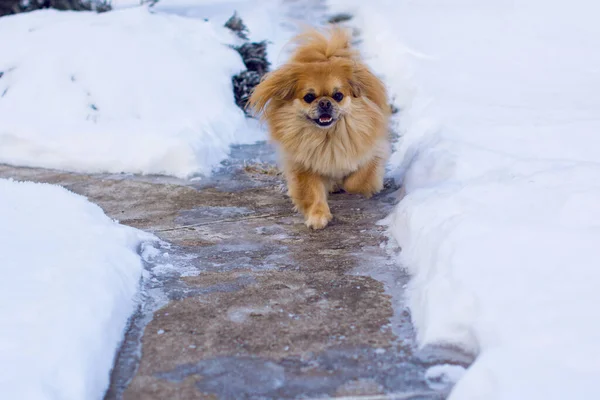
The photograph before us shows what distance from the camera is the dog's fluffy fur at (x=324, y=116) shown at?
3525mm

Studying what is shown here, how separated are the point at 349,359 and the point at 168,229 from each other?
5.17 feet

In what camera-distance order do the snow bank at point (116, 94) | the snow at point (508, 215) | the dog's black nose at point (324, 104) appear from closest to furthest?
1. the snow at point (508, 215)
2. the dog's black nose at point (324, 104)
3. the snow bank at point (116, 94)

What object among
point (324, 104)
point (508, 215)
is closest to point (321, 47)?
point (324, 104)

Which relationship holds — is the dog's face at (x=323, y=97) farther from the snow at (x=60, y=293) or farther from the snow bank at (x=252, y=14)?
the snow bank at (x=252, y=14)

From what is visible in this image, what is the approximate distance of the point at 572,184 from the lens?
253 cm

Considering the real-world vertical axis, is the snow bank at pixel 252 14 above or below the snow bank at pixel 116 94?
below

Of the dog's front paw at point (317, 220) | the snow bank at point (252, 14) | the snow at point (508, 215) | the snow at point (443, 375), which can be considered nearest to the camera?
the snow at point (508, 215)

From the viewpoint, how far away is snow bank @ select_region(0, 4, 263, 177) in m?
4.44

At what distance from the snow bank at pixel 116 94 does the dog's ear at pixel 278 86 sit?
0.78 m

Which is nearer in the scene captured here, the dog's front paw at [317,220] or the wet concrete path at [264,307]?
the wet concrete path at [264,307]

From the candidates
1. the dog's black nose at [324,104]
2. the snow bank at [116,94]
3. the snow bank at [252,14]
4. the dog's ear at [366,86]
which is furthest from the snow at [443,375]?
the snow bank at [252,14]

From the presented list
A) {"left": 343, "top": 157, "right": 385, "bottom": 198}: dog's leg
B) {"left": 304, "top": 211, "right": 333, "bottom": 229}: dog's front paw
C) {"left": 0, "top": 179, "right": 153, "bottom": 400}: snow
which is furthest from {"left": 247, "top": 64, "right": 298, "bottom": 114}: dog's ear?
{"left": 0, "top": 179, "right": 153, "bottom": 400}: snow

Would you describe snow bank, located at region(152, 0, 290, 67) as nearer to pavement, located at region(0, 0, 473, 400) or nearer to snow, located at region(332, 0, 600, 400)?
snow, located at region(332, 0, 600, 400)

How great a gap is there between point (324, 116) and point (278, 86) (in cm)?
33
